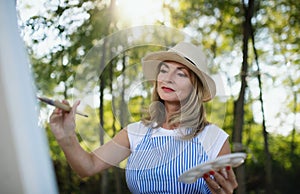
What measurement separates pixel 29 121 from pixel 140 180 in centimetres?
92

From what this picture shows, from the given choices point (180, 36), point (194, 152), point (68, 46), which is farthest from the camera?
point (68, 46)

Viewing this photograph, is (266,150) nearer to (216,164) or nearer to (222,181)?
(222,181)

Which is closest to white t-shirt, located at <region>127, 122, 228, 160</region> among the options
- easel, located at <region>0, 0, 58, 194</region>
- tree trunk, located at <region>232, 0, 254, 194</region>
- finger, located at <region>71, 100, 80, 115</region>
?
finger, located at <region>71, 100, 80, 115</region>

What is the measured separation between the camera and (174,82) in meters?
1.41

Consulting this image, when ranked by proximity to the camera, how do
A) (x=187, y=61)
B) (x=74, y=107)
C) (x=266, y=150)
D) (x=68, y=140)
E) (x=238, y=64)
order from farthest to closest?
(x=266, y=150), (x=238, y=64), (x=187, y=61), (x=68, y=140), (x=74, y=107)

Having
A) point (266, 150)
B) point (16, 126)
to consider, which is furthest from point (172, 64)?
point (266, 150)

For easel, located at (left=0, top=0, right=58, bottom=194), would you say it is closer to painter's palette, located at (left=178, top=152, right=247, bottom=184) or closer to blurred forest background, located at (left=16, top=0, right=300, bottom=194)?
painter's palette, located at (left=178, top=152, right=247, bottom=184)

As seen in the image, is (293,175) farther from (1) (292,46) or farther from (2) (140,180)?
(2) (140,180)

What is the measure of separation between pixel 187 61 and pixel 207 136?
0.25m

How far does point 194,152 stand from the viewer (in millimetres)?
1412

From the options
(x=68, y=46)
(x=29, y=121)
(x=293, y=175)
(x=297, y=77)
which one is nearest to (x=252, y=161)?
(x=293, y=175)

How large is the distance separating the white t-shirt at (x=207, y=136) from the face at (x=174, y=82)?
0.37 feet

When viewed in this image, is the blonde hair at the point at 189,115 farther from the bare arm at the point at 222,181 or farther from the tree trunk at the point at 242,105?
the tree trunk at the point at 242,105

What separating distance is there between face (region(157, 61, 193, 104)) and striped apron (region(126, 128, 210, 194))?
0.13m
